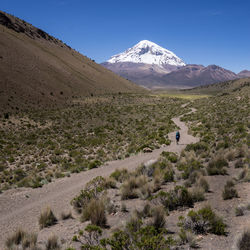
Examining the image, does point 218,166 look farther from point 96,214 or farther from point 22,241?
point 22,241

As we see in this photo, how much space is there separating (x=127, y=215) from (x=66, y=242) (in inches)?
89.1

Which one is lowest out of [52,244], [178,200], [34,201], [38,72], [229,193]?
[34,201]

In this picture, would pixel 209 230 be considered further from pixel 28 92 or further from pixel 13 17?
pixel 13 17

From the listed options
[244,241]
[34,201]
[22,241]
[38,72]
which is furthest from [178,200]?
[38,72]

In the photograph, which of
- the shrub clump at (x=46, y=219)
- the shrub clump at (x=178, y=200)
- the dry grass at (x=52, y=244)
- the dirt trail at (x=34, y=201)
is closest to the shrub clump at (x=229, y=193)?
the shrub clump at (x=178, y=200)

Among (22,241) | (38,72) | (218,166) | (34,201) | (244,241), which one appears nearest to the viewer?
(244,241)

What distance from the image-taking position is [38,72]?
56.9 m

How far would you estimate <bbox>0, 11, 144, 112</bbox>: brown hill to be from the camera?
4391cm

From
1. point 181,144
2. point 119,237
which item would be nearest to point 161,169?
point 119,237

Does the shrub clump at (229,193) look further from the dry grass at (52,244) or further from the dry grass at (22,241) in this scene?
the dry grass at (22,241)

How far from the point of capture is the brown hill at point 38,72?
144ft

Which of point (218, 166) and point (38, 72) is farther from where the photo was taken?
point (38, 72)

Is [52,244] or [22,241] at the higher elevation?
[52,244]

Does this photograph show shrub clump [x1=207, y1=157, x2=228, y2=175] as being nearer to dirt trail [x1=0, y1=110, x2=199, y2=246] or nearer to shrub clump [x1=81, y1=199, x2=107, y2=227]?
dirt trail [x1=0, y1=110, x2=199, y2=246]
